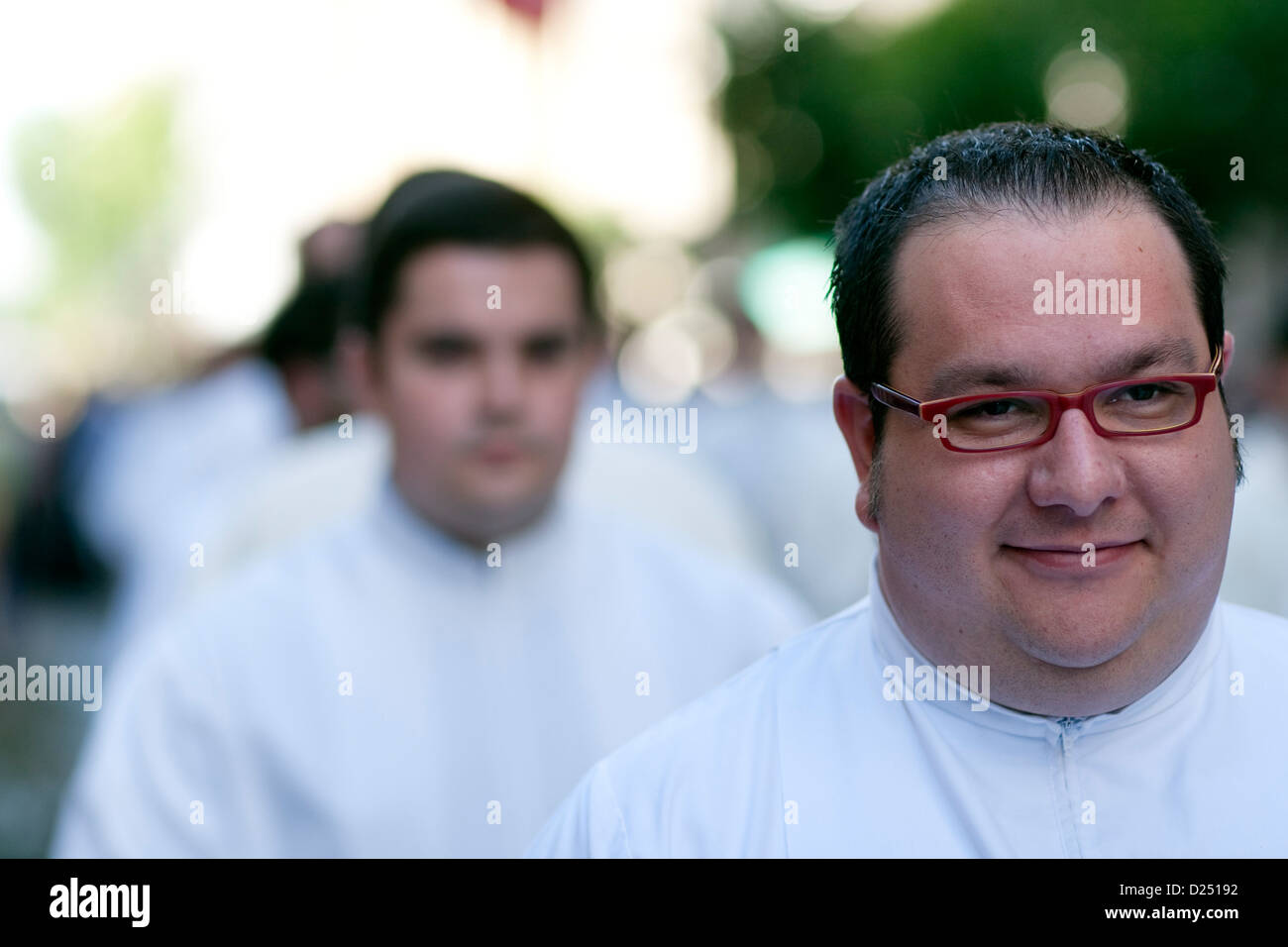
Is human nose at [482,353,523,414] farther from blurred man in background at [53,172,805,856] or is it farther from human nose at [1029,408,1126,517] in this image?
human nose at [1029,408,1126,517]

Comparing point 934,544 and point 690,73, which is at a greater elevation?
point 690,73

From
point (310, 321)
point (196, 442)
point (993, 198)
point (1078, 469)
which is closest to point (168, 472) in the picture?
point (196, 442)

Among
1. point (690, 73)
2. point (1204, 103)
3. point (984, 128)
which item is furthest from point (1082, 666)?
point (1204, 103)

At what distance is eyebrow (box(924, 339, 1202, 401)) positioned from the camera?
1.51 metres

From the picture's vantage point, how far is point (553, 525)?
3209 mm

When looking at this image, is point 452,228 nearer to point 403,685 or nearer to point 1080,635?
point 403,685

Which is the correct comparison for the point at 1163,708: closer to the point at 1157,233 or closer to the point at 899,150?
the point at 1157,233

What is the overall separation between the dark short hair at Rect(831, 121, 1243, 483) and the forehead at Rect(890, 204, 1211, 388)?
0.03m

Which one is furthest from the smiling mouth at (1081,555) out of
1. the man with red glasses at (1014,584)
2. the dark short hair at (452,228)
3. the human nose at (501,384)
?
the dark short hair at (452,228)

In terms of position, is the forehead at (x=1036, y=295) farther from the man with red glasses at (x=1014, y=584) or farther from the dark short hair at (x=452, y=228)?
the dark short hair at (x=452, y=228)

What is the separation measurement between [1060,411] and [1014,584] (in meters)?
0.22
